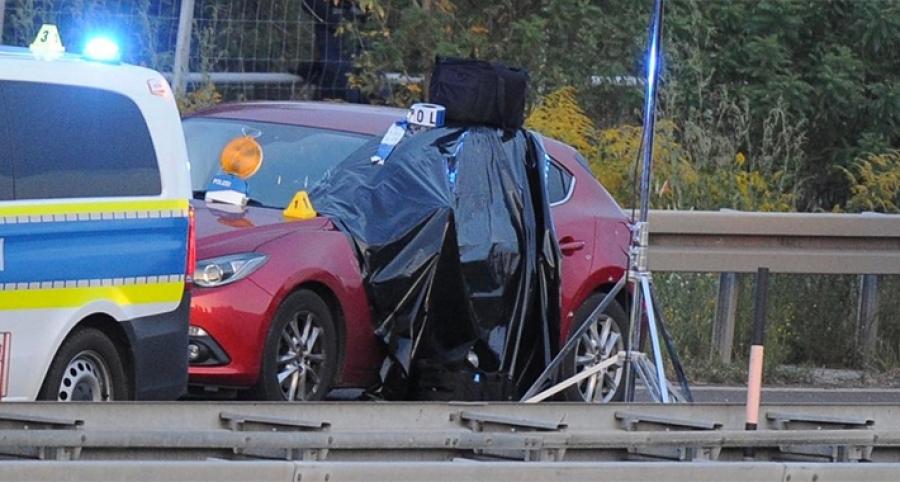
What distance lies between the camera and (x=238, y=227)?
10266 mm

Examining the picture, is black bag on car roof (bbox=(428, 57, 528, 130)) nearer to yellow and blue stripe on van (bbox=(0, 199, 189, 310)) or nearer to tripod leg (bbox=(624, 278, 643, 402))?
tripod leg (bbox=(624, 278, 643, 402))

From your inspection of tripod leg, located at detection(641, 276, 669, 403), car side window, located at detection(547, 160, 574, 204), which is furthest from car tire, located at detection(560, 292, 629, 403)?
tripod leg, located at detection(641, 276, 669, 403)

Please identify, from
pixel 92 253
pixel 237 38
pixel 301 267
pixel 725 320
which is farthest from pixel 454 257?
pixel 237 38

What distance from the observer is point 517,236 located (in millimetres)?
10930

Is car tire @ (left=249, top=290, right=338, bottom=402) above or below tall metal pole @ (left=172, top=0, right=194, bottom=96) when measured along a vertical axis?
below

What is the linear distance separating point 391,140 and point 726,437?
463cm

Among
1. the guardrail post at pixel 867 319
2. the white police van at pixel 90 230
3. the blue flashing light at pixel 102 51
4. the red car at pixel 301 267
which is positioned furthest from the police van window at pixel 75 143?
the guardrail post at pixel 867 319

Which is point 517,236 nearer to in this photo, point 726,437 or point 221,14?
point 726,437

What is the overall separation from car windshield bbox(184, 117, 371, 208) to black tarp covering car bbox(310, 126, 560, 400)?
0.48ft

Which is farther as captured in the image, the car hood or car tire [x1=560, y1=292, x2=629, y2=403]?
car tire [x1=560, y1=292, x2=629, y2=403]

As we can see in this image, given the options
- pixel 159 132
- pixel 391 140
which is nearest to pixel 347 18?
pixel 391 140

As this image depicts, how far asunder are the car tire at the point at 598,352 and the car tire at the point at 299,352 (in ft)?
4.74

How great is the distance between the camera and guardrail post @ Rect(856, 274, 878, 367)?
1439cm

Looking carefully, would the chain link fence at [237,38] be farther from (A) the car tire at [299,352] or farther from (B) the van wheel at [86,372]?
(B) the van wheel at [86,372]
